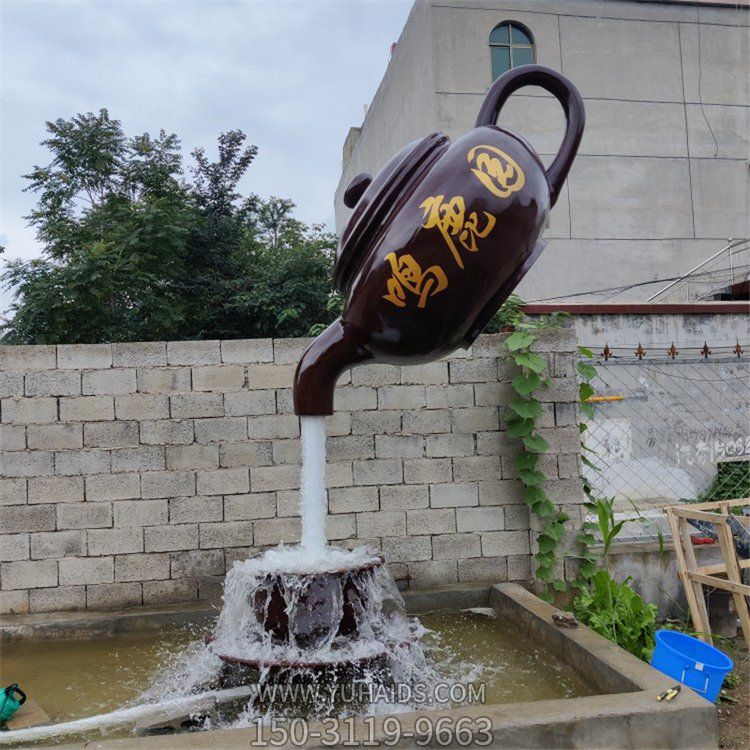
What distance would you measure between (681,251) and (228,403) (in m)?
10.0

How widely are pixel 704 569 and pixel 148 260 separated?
895 centimetres

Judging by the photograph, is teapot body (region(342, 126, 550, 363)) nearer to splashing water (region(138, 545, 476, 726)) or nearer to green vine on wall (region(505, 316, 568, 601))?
splashing water (region(138, 545, 476, 726))

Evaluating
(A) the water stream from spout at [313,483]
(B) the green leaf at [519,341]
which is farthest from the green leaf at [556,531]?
(A) the water stream from spout at [313,483]

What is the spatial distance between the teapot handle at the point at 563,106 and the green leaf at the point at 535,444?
1.77 meters

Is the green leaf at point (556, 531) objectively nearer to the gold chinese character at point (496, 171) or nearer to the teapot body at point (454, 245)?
the teapot body at point (454, 245)

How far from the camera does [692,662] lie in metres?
2.88

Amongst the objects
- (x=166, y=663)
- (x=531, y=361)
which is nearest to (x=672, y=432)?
(x=531, y=361)

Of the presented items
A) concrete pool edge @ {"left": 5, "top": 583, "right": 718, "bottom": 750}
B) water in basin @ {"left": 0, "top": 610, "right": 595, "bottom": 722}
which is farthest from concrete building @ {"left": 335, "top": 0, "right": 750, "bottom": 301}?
concrete pool edge @ {"left": 5, "top": 583, "right": 718, "bottom": 750}

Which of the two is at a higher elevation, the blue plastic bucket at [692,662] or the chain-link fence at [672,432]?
the chain-link fence at [672,432]

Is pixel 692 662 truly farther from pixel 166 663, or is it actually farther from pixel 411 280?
pixel 166 663

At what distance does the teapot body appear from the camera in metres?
2.36

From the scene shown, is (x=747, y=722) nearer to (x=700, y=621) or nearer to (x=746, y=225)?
(x=700, y=621)

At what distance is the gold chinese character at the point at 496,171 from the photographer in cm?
238

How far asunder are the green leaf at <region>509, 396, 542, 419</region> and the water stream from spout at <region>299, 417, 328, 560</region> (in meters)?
1.60
